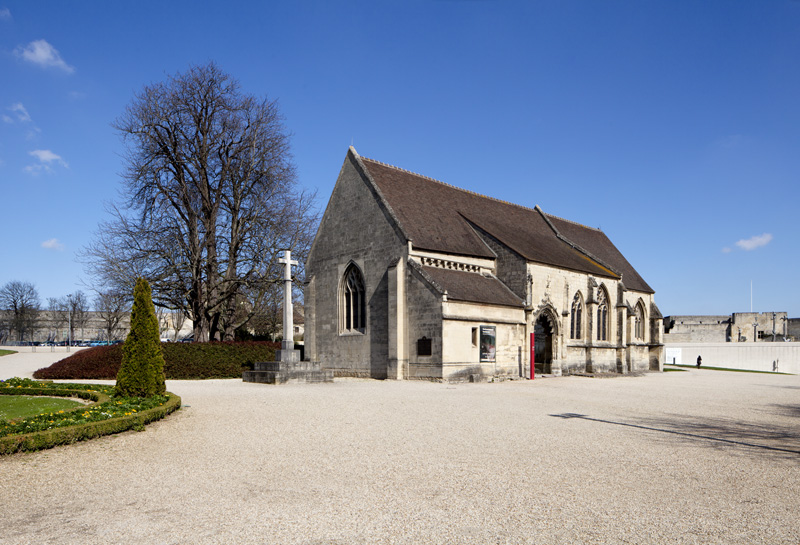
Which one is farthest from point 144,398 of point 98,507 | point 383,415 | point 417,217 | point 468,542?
point 417,217

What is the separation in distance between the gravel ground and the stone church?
11.5 metres

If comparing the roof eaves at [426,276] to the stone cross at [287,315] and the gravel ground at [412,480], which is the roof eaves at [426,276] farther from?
A: the gravel ground at [412,480]

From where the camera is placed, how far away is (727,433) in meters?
12.2

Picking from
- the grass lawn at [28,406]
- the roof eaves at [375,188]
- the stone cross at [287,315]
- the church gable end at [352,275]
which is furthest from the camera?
the church gable end at [352,275]

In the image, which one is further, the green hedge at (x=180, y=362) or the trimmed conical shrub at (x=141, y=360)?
the green hedge at (x=180, y=362)

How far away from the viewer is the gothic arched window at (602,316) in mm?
35903

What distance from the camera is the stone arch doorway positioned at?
3156 centimetres

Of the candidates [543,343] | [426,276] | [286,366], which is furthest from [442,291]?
[543,343]

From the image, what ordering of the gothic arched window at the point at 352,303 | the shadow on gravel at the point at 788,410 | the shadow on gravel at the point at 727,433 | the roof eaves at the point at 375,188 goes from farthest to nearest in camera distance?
1. the gothic arched window at the point at 352,303
2. the roof eaves at the point at 375,188
3. the shadow on gravel at the point at 788,410
4. the shadow on gravel at the point at 727,433

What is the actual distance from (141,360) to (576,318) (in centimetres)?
2579

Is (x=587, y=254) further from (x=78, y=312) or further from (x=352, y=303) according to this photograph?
(x=78, y=312)

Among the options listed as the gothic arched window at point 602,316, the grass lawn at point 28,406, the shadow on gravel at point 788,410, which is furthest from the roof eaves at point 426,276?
the grass lawn at point 28,406

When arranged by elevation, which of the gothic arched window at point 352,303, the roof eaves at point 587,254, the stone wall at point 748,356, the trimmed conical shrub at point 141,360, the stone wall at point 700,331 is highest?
the roof eaves at point 587,254

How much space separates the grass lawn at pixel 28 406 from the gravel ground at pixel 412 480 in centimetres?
250
